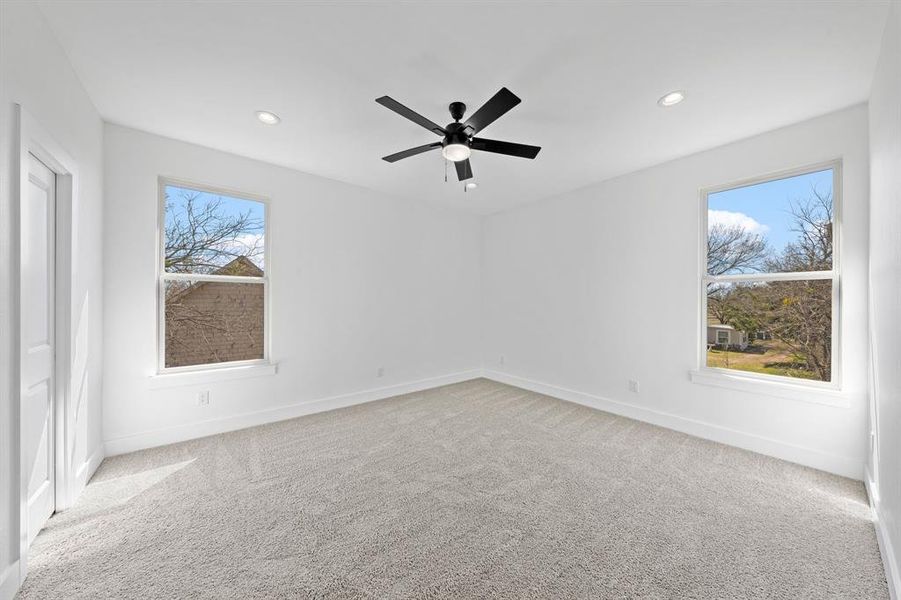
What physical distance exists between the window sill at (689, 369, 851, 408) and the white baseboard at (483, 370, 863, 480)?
0.38 metres

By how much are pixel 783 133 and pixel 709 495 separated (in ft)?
9.31

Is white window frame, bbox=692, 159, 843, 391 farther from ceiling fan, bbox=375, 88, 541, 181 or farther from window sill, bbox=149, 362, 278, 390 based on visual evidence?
window sill, bbox=149, 362, 278, 390

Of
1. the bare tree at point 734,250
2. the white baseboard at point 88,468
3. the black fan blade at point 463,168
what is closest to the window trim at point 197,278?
the white baseboard at point 88,468

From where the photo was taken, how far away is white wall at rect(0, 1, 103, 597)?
1.53 m

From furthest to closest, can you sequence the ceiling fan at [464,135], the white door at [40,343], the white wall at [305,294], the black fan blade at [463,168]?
the white wall at [305,294] < the black fan blade at [463,168] < the ceiling fan at [464,135] < the white door at [40,343]

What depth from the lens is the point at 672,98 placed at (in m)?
2.46

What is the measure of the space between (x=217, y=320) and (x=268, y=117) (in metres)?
1.95

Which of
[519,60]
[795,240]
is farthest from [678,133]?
[519,60]

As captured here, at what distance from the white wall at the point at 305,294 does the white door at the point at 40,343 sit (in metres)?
0.88

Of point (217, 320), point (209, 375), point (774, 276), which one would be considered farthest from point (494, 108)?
point (209, 375)

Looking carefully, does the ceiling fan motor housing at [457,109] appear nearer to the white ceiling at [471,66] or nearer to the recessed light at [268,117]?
the white ceiling at [471,66]

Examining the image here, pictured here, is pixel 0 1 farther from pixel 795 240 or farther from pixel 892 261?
pixel 795 240

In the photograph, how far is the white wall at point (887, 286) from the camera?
1.62m

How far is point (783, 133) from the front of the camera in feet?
9.50
